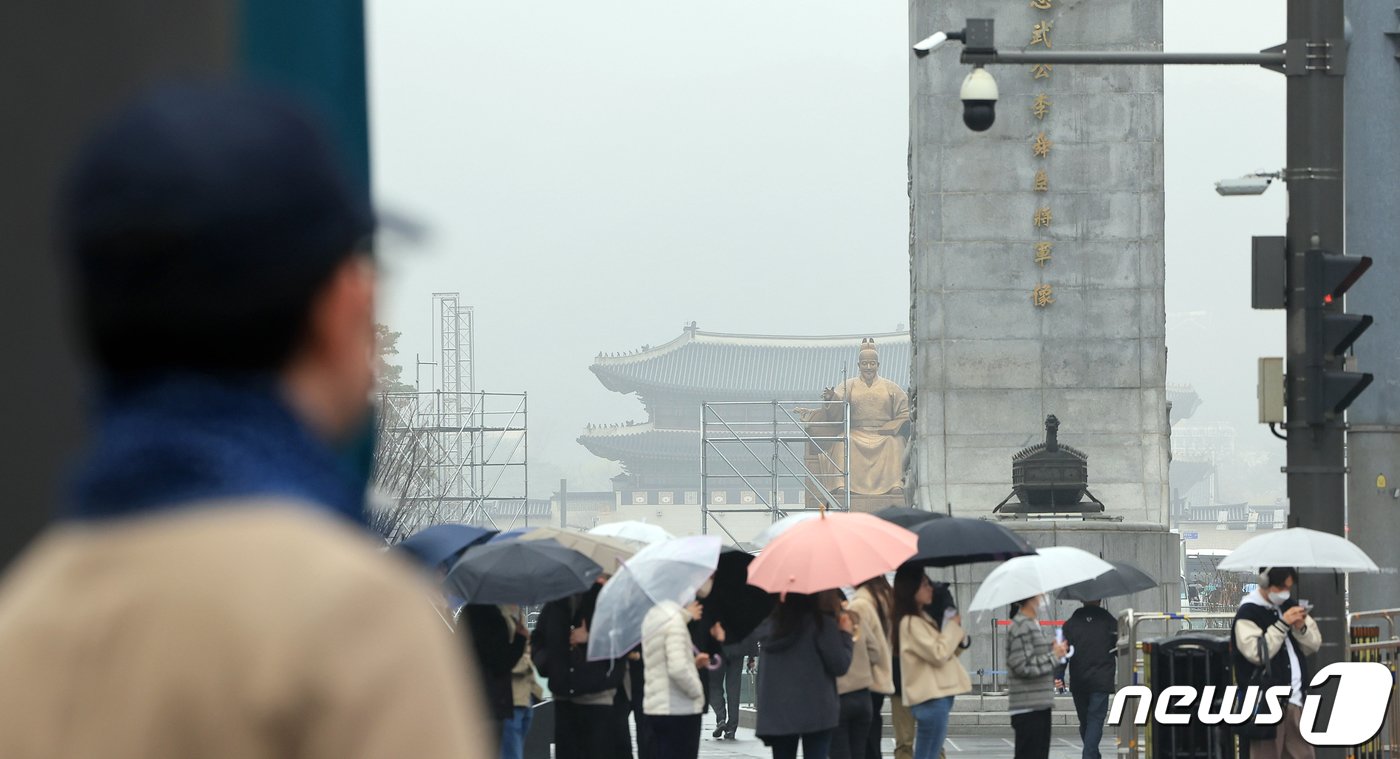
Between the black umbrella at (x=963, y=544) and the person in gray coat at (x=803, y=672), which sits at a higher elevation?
the black umbrella at (x=963, y=544)

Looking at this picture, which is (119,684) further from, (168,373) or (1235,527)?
(1235,527)

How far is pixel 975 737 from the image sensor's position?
794 inches

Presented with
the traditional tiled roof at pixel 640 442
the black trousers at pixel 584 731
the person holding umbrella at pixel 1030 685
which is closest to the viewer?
the person holding umbrella at pixel 1030 685

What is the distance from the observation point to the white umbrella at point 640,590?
37.7 ft

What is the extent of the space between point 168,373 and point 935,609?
11.2 metres

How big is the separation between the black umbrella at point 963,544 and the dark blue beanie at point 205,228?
456 inches

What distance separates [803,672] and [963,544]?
237 centimetres

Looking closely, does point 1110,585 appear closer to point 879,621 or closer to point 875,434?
point 879,621

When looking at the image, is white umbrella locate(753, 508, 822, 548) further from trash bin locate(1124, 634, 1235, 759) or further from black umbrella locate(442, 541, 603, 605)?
trash bin locate(1124, 634, 1235, 759)

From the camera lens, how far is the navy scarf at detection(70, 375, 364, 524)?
4.14ft

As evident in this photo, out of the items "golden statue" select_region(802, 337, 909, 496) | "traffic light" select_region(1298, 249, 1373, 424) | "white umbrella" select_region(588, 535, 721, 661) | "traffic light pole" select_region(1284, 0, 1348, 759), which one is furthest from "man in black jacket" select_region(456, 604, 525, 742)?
"golden statue" select_region(802, 337, 909, 496)

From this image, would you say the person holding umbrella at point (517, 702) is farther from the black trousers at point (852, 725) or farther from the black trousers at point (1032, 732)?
the black trousers at point (1032, 732)

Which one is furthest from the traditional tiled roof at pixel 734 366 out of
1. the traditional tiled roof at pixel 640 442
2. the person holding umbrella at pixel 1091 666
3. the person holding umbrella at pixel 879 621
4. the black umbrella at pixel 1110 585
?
the person holding umbrella at pixel 879 621

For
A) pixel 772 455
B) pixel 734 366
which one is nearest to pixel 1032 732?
pixel 772 455
